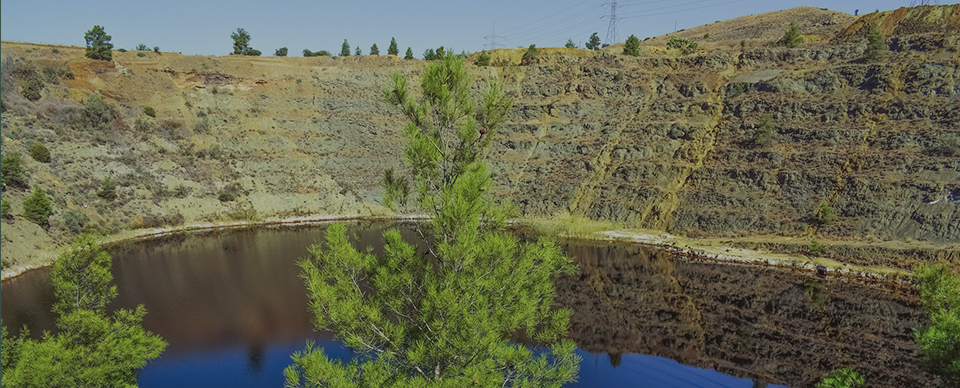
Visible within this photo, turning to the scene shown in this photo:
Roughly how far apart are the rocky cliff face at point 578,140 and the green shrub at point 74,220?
0.50 ft

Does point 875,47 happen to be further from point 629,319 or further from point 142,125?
point 142,125

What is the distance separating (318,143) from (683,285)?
41.8m

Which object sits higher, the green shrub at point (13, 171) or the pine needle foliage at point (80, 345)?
the green shrub at point (13, 171)

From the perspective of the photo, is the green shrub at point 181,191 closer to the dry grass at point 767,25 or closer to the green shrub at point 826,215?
the green shrub at point 826,215

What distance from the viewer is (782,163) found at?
49.1 meters

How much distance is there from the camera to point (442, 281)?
11.5m

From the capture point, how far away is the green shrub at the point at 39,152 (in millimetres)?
45875

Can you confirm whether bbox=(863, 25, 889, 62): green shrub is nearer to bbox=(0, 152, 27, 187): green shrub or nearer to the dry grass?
the dry grass

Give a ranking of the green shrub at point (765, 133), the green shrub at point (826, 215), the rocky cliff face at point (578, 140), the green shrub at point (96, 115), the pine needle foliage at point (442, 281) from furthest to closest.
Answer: the green shrub at point (96, 115) → the green shrub at point (765, 133) → the rocky cliff face at point (578, 140) → the green shrub at point (826, 215) → the pine needle foliage at point (442, 281)

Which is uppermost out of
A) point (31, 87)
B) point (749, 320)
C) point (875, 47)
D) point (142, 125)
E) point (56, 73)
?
point (56, 73)

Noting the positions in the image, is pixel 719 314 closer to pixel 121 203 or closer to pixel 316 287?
pixel 316 287

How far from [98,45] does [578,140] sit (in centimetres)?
5233

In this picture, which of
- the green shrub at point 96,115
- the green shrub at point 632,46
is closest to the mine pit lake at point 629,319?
the green shrub at point 96,115

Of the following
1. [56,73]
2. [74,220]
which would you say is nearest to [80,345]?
[74,220]
